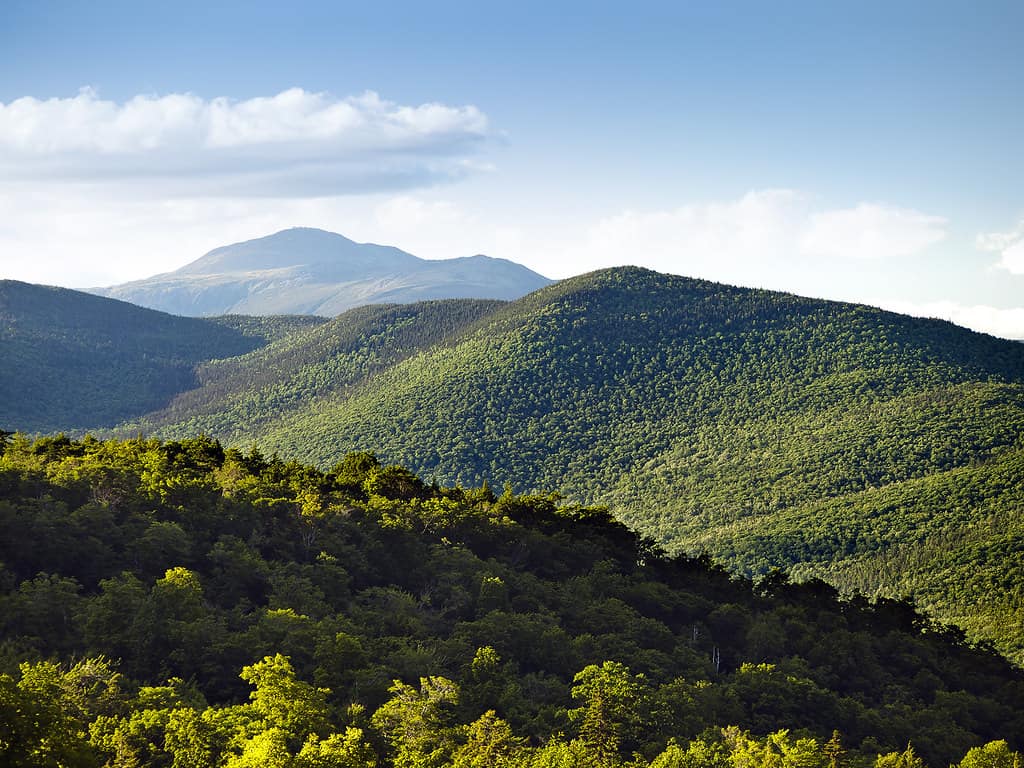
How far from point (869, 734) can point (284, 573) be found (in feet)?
126

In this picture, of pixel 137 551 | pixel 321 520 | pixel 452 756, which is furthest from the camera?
pixel 321 520

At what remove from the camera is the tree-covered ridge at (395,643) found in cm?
3934

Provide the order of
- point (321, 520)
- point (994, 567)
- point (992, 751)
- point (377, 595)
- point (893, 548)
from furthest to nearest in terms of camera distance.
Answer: point (893, 548)
point (994, 567)
point (321, 520)
point (377, 595)
point (992, 751)

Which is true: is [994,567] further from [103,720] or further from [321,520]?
[103,720]

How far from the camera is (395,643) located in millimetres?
52094

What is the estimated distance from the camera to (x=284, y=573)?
59094 mm

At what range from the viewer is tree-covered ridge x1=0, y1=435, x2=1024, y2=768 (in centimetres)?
3934

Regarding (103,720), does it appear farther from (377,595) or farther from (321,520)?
(321,520)

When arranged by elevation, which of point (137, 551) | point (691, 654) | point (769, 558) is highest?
point (137, 551)

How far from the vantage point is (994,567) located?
14588 cm

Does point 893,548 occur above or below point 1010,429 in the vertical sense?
below

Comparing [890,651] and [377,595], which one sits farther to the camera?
[890,651]

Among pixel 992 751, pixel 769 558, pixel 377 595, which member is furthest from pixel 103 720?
pixel 769 558

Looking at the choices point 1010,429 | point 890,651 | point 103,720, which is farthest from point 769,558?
point 103,720
